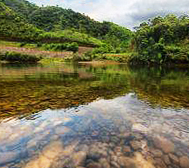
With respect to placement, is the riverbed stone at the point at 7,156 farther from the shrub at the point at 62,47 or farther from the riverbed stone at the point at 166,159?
the shrub at the point at 62,47

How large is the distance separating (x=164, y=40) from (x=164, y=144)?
35.7 m

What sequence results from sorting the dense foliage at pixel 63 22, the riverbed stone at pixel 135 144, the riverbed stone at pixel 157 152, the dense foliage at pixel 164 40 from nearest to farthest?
the riverbed stone at pixel 157 152
the riverbed stone at pixel 135 144
the dense foliage at pixel 164 40
the dense foliage at pixel 63 22

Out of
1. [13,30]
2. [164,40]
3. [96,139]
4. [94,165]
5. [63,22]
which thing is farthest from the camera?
[63,22]

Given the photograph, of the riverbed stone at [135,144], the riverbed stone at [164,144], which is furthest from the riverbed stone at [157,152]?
the riverbed stone at [135,144]

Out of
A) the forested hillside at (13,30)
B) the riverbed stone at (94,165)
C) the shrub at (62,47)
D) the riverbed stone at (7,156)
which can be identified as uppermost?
the forested hillside at (13,30)

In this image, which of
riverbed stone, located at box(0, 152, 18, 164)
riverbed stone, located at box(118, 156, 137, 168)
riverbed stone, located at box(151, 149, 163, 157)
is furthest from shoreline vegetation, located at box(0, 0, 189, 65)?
riverbed stone, located at box(0, 152, 18, 164)

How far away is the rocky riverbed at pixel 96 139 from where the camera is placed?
8.71 ft

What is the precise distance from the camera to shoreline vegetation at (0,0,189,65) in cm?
3347

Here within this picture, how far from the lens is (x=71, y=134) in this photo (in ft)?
11.8

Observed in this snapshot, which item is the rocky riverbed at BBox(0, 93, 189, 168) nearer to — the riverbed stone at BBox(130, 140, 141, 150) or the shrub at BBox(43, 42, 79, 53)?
the riverbed stone at BBox(130, 140, 141, 150)

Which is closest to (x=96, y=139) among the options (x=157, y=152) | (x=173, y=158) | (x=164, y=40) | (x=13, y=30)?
(x=157, y=152)

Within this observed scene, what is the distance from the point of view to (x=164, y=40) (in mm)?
33906

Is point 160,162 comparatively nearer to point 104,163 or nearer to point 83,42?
point 104,163

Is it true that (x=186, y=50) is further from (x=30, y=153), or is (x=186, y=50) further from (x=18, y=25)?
(x=18, y=25)
